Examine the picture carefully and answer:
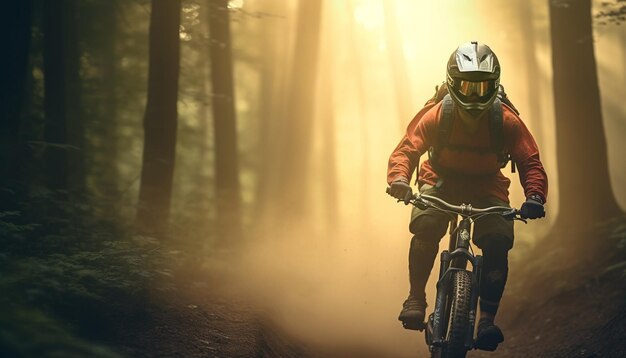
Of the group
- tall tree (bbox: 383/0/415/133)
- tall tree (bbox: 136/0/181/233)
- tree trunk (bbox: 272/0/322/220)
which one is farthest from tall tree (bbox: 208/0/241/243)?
tall tree (bbox: 383/0/415/133)

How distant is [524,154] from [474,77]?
79 cm

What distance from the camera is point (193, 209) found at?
16.2 m

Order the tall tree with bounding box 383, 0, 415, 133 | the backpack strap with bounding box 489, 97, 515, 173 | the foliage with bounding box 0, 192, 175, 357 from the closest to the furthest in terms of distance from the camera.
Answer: the foliage with bounding box 0, 192, 175, 357 < the backpack strap with bounding box 489, 97, 515, 173 < the tall tree with bounding box 383, 0, 415, 133

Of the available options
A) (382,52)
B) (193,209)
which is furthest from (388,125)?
(193,209)

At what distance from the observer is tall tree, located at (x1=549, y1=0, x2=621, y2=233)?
10.4 m

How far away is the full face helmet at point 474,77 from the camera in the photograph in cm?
525

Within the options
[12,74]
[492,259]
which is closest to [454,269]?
[492,259]

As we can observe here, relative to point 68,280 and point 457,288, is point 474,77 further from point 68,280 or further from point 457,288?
point 68,280

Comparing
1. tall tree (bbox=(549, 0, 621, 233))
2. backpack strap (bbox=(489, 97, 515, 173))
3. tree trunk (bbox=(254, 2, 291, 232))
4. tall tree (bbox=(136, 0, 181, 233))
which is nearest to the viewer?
backpack strap (bbox=(489, 97, 515, 173))

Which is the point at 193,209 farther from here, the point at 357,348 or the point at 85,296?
the point at 85,296

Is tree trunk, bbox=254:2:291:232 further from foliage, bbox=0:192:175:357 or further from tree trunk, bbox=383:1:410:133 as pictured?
foliage, bbox=0:192:175:357

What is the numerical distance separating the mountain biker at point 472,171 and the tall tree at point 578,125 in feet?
17.1

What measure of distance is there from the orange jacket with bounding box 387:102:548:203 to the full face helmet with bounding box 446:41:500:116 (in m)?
0.26

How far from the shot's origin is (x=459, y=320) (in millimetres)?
5012
